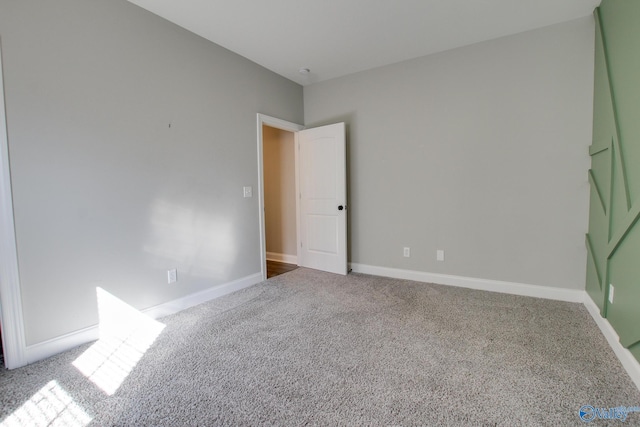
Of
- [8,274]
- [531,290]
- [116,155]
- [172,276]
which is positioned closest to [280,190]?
[172,276]

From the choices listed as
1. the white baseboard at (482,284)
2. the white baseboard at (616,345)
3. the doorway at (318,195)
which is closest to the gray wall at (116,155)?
the doorway at (318,195)

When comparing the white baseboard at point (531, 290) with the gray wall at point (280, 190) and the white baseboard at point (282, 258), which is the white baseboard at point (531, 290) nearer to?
the white baseboard at point (282, 258)

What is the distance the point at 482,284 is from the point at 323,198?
2.20 metres

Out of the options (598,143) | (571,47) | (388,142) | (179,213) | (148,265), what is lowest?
(148,265)

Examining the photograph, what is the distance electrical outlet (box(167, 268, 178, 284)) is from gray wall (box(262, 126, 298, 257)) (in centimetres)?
203

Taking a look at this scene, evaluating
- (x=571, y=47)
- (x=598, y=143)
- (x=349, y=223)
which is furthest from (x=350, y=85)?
(x=598, y=143)

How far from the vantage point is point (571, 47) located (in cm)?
261

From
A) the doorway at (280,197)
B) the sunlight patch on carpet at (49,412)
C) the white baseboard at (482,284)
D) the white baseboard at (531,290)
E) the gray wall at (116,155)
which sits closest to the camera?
the sunlight patch on carpet at (49,412)

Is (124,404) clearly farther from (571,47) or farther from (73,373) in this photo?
(571,47)

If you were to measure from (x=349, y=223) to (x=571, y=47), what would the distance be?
2920 millimetres

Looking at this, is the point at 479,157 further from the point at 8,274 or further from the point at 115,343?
the point at 8,274

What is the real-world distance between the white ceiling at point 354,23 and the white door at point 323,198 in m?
1.02

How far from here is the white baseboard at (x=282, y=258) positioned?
4500mm

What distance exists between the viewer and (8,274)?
1759 mm
